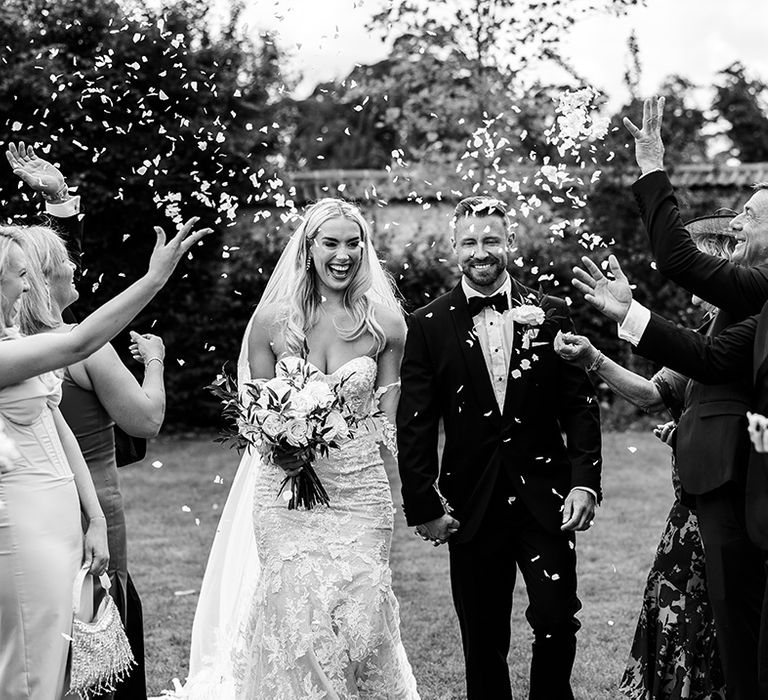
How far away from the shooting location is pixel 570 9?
407 inches

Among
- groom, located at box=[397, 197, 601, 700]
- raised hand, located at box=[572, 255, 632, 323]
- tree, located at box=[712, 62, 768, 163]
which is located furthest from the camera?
tree, located at box=[712, 62, 768, 163]

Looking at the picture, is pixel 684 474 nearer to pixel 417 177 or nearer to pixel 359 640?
pixel 359 640

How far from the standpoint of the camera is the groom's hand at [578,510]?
4805 mm

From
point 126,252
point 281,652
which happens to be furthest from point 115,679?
point 126,252

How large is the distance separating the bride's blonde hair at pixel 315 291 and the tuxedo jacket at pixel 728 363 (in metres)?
1.38

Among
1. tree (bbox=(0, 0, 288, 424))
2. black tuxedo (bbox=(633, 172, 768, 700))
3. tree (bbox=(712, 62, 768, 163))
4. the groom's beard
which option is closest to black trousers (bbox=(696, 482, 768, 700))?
black tuxedo (bbox=(633, 172, 768, 700))

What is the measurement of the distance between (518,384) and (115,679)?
211 centimetres

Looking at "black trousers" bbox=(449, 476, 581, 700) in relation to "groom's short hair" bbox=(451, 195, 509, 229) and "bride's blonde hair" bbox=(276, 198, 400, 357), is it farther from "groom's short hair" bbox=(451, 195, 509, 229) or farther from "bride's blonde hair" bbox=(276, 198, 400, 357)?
"groom's short hair" bbox=(451, 195, 509, 229)

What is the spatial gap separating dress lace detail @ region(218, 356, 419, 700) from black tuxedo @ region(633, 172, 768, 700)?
4.34 ft

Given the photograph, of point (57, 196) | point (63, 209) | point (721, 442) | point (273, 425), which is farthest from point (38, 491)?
point (721, 442)

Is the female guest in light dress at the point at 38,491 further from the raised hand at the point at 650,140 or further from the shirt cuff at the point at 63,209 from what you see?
the raised hand at the point at 650,140

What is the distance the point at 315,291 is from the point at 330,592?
4.61ft

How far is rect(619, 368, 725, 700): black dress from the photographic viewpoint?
4844 mm

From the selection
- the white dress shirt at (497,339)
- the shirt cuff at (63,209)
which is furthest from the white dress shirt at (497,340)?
the shirt cuff at (63,209)
